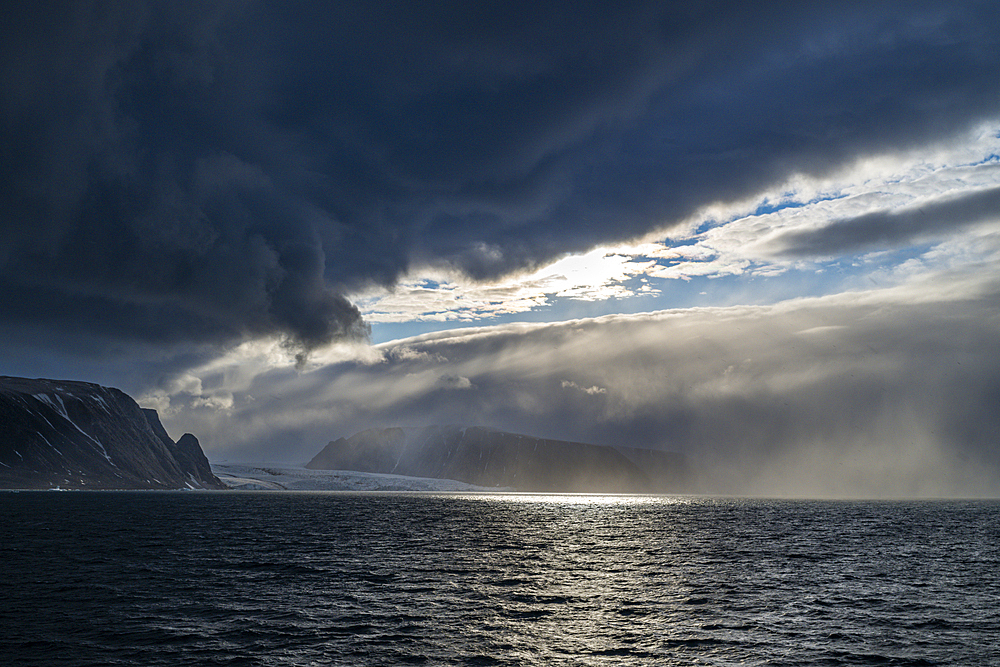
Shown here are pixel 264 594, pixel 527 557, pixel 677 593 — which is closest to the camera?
pixel 264 594

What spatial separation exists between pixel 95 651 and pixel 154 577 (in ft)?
76.6

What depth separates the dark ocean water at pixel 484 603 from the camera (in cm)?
2852

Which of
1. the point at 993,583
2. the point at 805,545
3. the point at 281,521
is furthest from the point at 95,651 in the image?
the point at 281,521

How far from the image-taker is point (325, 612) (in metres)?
36.2

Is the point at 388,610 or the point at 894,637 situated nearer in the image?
the point at 894,637

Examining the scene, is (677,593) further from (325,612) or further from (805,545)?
(805,545)

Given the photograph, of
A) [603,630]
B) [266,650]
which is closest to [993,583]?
[603,630]

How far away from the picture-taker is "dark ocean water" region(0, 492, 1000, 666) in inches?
1123

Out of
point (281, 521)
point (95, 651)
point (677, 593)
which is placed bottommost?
point (281, 521)

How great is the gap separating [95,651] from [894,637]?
41.3m

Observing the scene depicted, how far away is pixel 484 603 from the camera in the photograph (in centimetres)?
4016

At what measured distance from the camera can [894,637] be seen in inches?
A: 1282

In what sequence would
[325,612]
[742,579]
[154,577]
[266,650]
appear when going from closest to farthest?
[266,650] → [325,612] → [154,577] → [742,579]

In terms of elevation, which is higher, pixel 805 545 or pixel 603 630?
pixel 603 630
